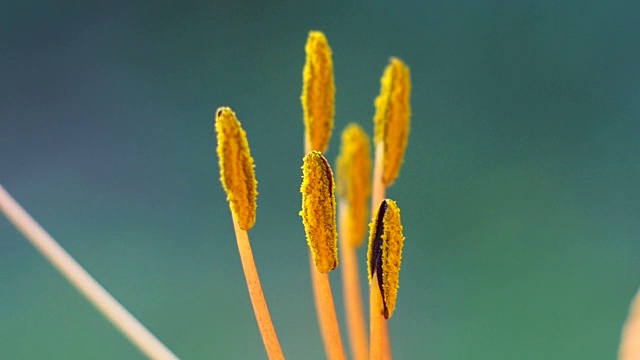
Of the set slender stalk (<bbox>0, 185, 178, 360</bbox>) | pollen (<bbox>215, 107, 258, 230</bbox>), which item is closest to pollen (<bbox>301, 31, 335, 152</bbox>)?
pollen (<bbox>215, 107, 258, 230</bbox>)

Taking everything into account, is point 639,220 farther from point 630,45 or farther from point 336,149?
point 336,149

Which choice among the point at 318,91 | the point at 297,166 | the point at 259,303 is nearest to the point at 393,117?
the point at 318,91

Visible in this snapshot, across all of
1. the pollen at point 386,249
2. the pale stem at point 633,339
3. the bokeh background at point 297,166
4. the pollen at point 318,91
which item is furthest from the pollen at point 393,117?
the bokeh background at point 297,166

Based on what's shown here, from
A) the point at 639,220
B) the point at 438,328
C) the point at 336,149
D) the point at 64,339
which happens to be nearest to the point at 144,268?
the point at 64,339

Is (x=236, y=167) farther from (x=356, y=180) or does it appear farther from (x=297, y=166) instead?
(x=297, y=166)

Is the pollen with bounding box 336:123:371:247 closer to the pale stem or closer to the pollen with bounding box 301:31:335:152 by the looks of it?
the pollen with bounding box 301:31:335:152

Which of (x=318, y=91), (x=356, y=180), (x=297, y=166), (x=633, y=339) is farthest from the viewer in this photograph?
(x=297, y=166)

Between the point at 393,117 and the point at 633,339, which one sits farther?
the point at 393,117
